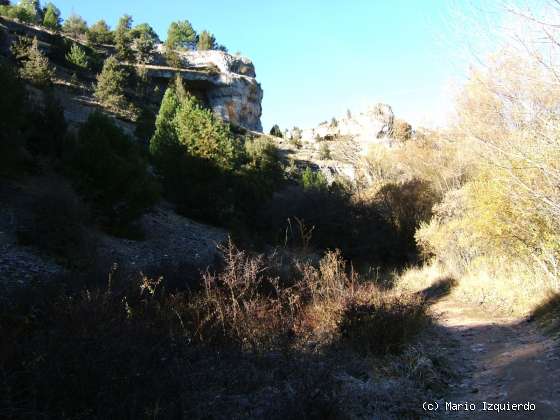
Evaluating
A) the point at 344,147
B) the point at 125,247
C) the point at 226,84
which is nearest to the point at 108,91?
the point at 344,147

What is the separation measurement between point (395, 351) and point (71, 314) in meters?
3.93

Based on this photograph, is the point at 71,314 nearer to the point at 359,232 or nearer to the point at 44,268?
the point at 44,268

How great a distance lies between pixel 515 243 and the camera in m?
10.5

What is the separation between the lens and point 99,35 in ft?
192

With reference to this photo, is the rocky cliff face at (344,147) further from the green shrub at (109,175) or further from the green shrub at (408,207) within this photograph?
the green shrub at (109,175)

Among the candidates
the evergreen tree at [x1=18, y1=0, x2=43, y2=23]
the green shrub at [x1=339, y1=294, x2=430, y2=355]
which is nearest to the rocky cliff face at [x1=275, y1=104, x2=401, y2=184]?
the green shrub at [x1=339, y1=294, x2=430, y2=355]

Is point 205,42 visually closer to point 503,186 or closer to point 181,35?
point 181,35

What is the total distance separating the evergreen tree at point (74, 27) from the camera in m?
61.4

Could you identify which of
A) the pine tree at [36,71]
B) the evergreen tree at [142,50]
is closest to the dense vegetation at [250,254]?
the pine tree at [36,71]

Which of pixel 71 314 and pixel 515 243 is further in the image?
pixel 515 243

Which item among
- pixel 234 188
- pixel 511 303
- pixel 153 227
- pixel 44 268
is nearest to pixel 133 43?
pixel 234 188

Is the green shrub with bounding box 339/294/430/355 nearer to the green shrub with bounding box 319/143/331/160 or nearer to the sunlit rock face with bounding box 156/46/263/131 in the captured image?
the green shrub with bounding box 319/143/331/160

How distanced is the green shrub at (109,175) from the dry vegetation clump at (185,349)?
879 cm

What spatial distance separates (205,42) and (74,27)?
22647 millimetres
